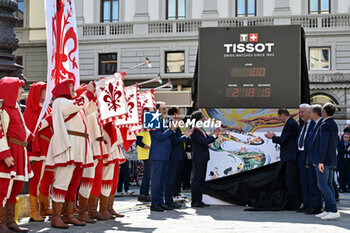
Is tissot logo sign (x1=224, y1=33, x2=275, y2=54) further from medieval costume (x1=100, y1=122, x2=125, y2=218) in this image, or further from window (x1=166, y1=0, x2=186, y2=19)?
window (x1=166, y1=0, x2=186, y2=19)

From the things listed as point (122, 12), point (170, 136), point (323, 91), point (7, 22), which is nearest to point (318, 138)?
point (170, 136)

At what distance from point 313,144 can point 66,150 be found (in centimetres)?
398

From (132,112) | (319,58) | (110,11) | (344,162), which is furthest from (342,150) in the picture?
(110,11)

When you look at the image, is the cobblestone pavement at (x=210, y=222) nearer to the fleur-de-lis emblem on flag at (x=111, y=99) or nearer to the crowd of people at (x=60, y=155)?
the crowd of people at (x=60, y=155)

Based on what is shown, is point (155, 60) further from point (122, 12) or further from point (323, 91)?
point (323, 91)

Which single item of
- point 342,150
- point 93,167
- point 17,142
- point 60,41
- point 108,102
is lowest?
point 342,150

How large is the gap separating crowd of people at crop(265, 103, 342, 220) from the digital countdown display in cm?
103

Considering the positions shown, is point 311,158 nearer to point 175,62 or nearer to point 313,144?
point 313,144

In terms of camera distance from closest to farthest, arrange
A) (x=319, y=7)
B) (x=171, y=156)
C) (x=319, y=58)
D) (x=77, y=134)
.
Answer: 1. (x=77, y=134)
2. (x=171, y=156)
3. (x=319, y=58)
4. (x=319, y=7)

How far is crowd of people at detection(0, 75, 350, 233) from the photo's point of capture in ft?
23.0

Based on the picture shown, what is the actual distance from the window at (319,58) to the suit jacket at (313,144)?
70.2 feet

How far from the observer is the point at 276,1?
31.2 m

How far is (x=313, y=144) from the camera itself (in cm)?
921

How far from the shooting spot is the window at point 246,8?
31.6m
